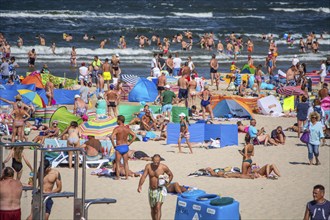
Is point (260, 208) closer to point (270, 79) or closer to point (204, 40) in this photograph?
point (270, 79)

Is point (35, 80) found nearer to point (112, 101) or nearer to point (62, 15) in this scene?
point (112, 101)

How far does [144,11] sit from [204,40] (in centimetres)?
1874

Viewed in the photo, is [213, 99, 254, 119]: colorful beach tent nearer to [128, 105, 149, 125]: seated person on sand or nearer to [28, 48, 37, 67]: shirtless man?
[128, 105, 149, 125]: seated person on sand

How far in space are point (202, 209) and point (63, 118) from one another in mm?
7937

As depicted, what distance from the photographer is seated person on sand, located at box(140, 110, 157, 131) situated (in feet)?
59.5

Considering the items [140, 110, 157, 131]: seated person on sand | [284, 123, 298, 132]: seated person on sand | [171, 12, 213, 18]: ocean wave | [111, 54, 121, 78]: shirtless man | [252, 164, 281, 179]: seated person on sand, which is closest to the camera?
[252, 164, 281, 179]: seated person on sand

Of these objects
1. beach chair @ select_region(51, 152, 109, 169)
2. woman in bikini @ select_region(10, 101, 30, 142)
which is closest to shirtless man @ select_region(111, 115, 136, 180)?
beach chair @ select_region(51, 152, 109, 169)

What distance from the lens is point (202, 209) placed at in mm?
9492

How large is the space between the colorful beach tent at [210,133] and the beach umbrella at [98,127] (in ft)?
4.25

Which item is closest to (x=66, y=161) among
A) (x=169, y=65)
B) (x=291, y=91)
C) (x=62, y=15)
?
(x=291, y=91)

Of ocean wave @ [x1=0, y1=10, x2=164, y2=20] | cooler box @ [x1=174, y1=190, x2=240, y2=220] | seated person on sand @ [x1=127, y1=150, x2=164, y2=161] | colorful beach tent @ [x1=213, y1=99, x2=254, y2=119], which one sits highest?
ocean wave @ [x1=0, y1=10, x2=164, y2=20]

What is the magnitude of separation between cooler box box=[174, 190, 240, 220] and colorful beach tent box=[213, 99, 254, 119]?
10003 mm

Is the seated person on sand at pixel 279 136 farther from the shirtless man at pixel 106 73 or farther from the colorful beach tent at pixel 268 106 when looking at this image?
the shirtless man at pixel 106 73

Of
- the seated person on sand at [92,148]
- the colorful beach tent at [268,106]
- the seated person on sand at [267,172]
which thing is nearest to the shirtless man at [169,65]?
the colorful beach tent at [268,106]
